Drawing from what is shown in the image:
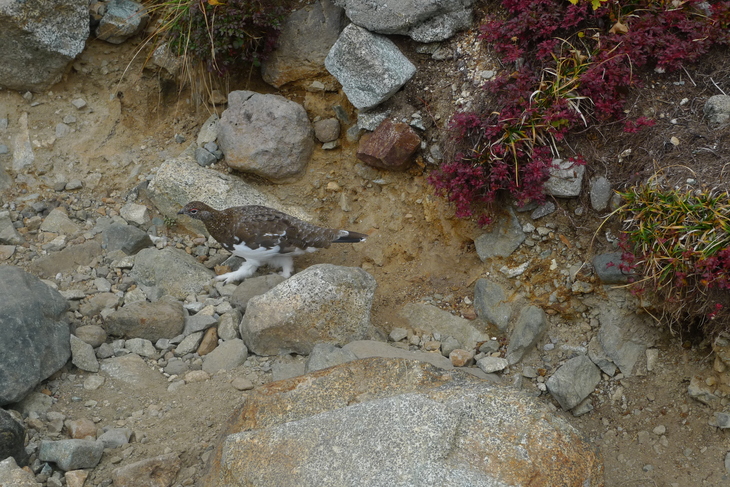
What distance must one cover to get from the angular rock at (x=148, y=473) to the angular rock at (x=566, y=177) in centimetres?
336

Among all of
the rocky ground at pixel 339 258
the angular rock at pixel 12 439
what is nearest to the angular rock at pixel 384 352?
the rocky ground at pixel 339 258

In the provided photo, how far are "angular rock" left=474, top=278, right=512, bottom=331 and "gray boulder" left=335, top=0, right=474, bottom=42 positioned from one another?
219cm

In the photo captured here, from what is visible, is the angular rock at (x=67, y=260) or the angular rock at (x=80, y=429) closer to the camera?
the angular rock at (x=80, y=429)

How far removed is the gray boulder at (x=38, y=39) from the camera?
632 cm

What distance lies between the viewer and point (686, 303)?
14.7 ft

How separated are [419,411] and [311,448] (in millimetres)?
538

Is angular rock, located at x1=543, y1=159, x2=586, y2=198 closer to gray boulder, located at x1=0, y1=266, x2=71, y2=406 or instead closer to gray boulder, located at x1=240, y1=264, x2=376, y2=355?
gray boulder, located at x1=240, y1=264, x2=376, y2=355

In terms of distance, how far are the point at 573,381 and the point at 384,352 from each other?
140 cm

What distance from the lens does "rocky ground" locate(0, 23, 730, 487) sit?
4344mm

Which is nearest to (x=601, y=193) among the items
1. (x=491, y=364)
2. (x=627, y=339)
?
(x=627, y=339)

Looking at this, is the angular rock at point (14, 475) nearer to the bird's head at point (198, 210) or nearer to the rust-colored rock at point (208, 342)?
the rust-colored rock at point (208, 342)

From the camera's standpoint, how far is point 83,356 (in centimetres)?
459

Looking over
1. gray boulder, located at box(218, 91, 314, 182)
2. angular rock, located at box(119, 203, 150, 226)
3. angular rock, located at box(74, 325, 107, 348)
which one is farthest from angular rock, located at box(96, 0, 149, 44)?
angular rock, located at box(74, 325, 107, 348)

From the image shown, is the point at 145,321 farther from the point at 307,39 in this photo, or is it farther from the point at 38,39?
the point at 38,39
